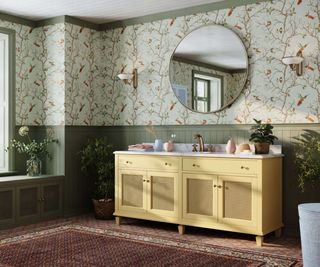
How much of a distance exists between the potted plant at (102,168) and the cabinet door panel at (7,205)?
3.48ft

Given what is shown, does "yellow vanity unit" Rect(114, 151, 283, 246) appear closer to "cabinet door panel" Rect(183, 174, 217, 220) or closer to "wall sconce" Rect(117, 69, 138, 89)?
"cabinet door panel" Rect(183, 174, 217, 220)

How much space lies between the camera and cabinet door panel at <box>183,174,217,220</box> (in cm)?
504

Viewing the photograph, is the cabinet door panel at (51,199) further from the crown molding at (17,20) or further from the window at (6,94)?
the crown molding at (17,20)

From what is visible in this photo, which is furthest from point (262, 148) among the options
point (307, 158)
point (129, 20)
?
point (129, 20)

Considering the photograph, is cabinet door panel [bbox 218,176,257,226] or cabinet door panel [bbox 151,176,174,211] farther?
cabinet door panel [bbox 151,176,174,211]

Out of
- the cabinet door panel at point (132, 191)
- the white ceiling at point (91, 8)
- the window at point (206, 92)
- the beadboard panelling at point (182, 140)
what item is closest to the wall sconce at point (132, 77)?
the beadboard panelling at point (182, 140)

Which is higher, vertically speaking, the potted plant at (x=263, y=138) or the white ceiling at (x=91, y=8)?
the white ceiling at (x=91, y=8)

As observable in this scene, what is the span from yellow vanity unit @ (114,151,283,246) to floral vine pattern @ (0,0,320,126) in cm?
72

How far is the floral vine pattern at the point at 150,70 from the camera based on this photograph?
513 cm

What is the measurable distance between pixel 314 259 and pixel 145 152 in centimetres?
251

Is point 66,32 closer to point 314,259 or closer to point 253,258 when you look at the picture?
point 253,258

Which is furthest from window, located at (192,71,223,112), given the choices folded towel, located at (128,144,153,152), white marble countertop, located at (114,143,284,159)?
folded towel, located at (128,144,153,152)

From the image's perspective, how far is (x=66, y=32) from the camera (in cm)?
624

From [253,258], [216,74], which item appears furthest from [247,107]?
[253,258]
